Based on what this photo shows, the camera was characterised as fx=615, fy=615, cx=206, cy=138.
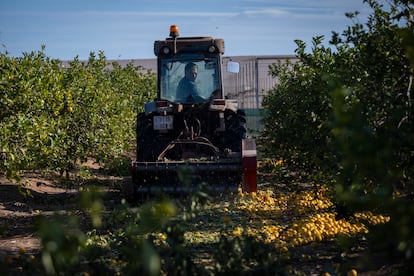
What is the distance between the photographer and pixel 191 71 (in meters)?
10.5

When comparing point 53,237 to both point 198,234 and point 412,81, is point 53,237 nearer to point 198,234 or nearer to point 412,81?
point 412,81

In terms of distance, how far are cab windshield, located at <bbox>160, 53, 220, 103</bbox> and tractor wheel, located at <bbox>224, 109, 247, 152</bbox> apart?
508 millimetres

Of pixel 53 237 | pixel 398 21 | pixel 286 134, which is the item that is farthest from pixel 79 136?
pixel 53 237

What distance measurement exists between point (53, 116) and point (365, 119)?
23.3 feet

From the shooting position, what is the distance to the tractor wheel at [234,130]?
33.8ft

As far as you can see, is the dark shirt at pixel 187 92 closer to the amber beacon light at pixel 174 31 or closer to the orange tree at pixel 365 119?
the amber beacon light at pixel 174 31

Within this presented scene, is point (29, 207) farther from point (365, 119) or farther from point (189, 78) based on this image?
point (365, 119)

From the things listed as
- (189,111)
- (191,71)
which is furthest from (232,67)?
(189,111)

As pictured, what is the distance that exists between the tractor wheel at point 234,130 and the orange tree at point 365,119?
2.04 ft

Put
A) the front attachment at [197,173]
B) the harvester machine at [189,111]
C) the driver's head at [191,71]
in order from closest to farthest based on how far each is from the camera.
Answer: the front attachment at [197,173], the harvester machine at [189,111], the driver's head at [191,71]

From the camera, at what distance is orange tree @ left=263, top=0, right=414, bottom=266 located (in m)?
2.66

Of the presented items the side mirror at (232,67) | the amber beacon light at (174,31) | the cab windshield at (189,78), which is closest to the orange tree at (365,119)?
the side mirror at (232,67)

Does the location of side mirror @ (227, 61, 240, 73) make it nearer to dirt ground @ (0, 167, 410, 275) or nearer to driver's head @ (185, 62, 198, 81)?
driver's head @ (185, 62, 198, 81)

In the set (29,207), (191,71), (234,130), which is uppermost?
(191,71)
